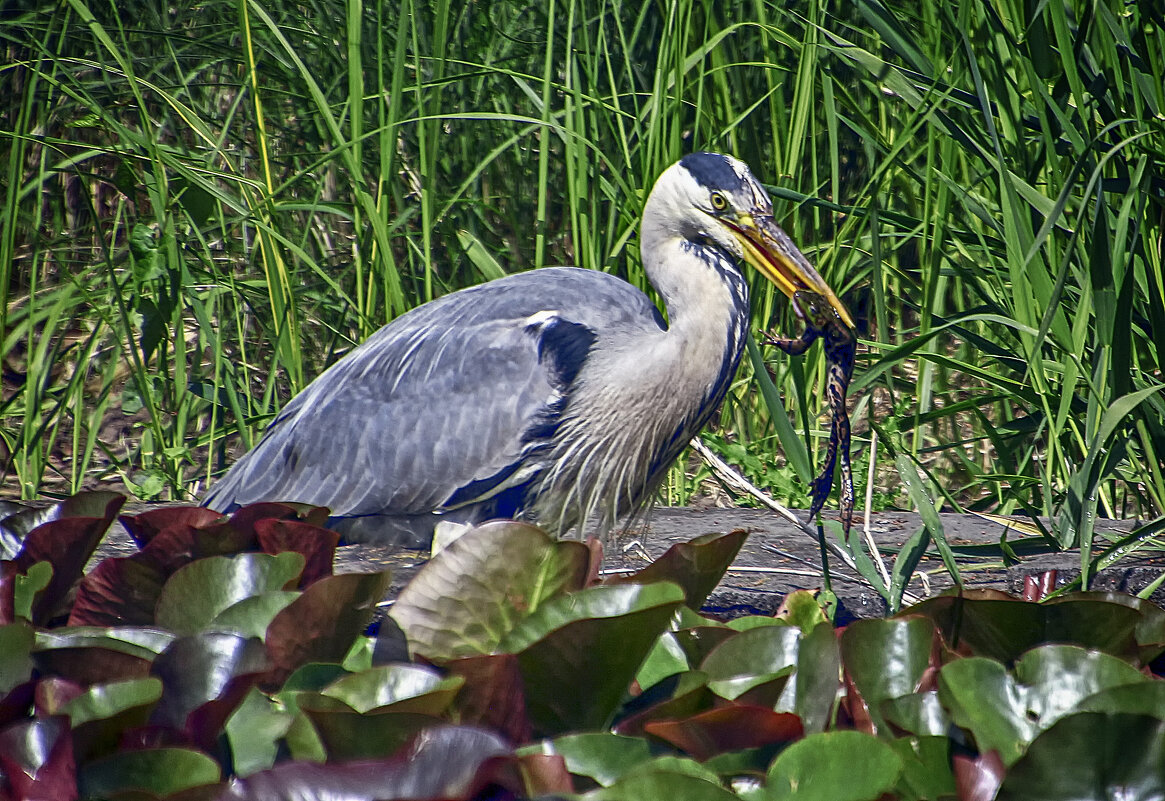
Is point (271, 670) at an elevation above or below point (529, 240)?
above

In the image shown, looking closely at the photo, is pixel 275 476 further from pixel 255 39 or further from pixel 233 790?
pixel 233 790

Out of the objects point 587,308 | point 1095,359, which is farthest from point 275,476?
point 1095,359

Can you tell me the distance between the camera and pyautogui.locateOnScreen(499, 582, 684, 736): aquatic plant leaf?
3.36 ft

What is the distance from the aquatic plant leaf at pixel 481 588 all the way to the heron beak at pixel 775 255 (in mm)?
1556

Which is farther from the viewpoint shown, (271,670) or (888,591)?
(888,591)

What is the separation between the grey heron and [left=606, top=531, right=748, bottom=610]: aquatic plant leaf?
1.50 m

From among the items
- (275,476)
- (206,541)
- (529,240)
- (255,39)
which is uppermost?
(255,39)

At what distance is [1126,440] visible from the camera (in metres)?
2.22

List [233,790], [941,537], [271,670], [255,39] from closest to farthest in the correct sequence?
[233,790]
[271,670]
[941,537]
[255,39]

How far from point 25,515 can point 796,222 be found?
2456 millimetres

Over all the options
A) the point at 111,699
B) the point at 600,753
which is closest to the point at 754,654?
the point at 600,753

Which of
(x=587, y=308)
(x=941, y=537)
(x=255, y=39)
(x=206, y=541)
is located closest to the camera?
(x=206, y=541)

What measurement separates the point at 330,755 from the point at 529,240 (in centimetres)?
349

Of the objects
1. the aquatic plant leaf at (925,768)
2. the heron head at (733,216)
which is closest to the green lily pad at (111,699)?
the aquatic plant leaf at (925,768)
